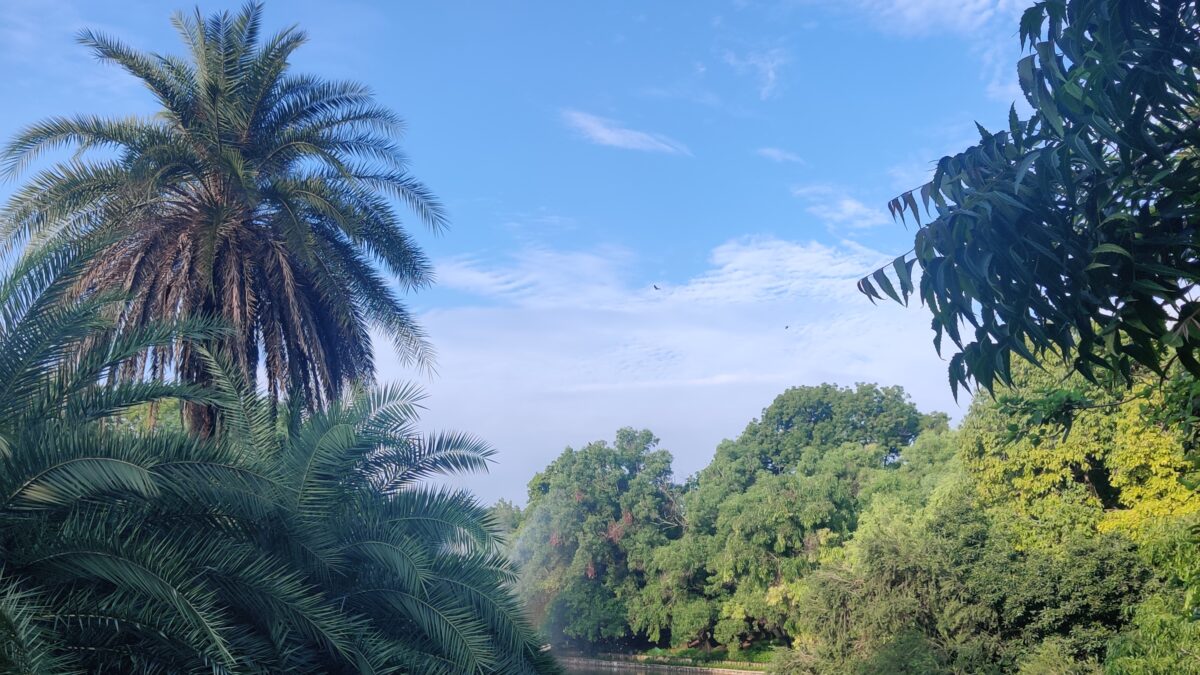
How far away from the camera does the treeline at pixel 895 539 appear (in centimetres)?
1977

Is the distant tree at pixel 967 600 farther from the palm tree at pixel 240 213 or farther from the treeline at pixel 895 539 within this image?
the palm tree at pixel 240 213

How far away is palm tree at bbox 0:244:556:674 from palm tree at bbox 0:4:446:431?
245 centimetres

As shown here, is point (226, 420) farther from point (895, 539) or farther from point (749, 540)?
point (749, 540)

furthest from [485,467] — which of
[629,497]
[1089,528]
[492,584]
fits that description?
[629,497]

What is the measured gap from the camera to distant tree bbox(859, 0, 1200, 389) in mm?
3012

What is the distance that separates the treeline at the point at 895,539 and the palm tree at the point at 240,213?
9350 mm

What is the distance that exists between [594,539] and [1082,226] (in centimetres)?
4479

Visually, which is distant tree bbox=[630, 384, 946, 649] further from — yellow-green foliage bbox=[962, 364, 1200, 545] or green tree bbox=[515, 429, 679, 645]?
yellow-green foliage bbox=[962, 364, 1200, 545]

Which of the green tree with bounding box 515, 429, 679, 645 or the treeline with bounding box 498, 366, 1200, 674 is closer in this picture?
the treeline with bounding box 498, 366, 1200, 674

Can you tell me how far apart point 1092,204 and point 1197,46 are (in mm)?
627

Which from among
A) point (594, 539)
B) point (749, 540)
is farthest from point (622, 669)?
point (749, 540)

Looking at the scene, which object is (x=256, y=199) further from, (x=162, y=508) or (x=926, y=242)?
(x=926, y=242)

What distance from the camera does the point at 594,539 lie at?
4703 centimetres

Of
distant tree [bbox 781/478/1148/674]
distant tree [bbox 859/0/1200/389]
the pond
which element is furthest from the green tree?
distant tree [bbox 859/0/1200/389]
